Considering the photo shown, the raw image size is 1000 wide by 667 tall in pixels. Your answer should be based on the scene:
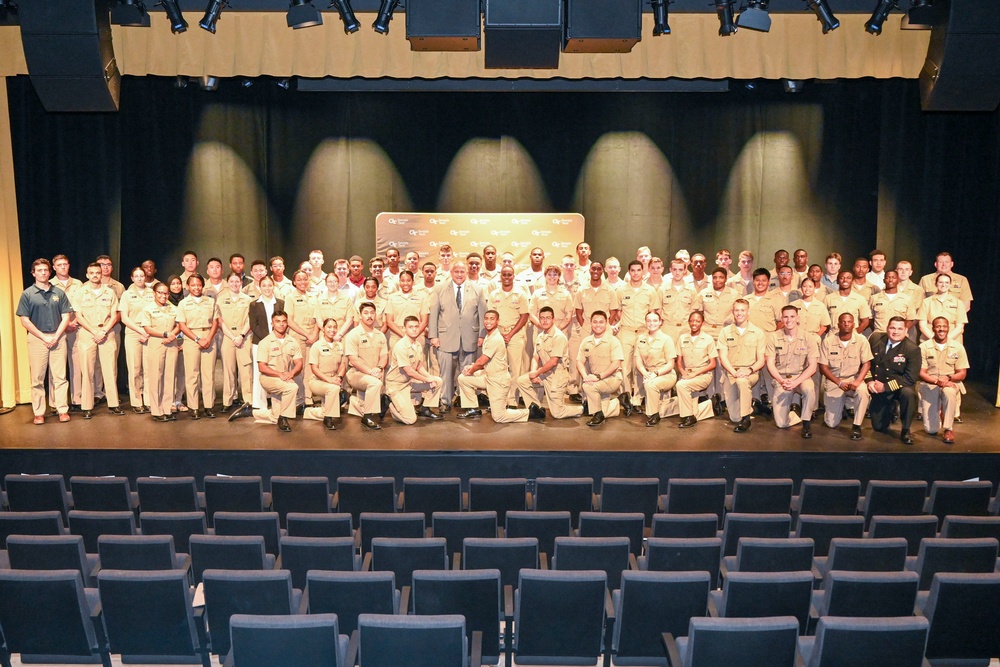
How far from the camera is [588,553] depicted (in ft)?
15.2

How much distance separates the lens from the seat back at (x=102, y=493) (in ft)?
19.9

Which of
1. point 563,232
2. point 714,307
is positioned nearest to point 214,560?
point 714,307

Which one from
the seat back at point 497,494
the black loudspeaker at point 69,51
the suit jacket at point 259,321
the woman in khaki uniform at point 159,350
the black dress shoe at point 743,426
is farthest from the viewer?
the suit jacket at point 259,321

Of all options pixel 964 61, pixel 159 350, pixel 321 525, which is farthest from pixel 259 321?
pixel 964 61

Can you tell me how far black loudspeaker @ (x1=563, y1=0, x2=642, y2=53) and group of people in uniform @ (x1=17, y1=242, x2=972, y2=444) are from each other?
2.60 metres

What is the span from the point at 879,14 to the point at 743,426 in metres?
4.03

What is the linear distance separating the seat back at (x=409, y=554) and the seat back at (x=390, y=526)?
486 millimetres

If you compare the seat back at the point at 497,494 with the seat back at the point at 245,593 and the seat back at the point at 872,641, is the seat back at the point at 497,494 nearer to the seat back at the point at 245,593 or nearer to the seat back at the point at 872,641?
the seat back at the point at 245,593

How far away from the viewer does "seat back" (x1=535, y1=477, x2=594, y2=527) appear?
604cm

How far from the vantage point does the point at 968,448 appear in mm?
7863

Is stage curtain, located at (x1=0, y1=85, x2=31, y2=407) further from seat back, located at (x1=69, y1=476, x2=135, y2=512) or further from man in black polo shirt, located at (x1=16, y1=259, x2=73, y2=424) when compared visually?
seat back, located at (x1=69, y1=476, x2=135, y2=512)

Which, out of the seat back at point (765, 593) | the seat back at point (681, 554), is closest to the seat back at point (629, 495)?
the seat back at point (681, 554)

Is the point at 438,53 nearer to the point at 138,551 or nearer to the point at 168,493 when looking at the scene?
the point at 168,493

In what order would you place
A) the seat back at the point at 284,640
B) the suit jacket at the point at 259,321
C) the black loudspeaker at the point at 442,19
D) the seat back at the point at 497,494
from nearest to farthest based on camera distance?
the seat back at the point at 284,640, the seat back at the point at 497,494, the black loudspeaker at the point at 442,19, the suit jacket at the point at 259,321
